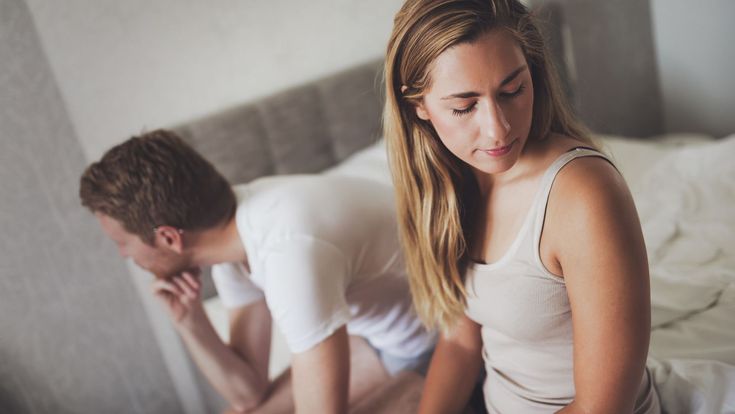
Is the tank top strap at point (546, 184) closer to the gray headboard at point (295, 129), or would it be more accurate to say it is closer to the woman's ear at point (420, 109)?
the woman's ear at point (420, 109)

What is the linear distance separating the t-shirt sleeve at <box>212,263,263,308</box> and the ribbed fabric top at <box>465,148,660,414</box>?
0.55 m

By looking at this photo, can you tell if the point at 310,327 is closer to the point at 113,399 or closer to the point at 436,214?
the point at 436,214

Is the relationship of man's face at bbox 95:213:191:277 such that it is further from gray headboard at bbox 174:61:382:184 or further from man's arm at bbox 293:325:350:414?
gray headboard at bbox 174:61:382:184

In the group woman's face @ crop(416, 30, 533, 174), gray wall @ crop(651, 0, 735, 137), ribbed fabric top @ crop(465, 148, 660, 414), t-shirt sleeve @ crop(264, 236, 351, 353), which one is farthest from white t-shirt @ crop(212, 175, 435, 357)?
gray wall @ crop(651, 0, 735, 137)

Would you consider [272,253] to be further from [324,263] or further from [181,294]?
[181,294]

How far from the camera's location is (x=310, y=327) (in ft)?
3.16

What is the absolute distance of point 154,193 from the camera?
1.06 metres

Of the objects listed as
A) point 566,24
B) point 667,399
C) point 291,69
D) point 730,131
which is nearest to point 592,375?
point 667,399

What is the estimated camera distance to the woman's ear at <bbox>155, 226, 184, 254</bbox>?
1.09 meters

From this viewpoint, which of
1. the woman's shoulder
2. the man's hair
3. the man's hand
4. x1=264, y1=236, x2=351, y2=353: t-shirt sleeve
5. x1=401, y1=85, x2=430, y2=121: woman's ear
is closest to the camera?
the woman's shoulder

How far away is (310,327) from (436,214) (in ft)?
0.91

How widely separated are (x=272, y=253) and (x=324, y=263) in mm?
98

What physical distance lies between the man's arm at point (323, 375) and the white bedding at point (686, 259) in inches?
20.1

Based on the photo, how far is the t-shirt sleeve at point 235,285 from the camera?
1.27 metres
